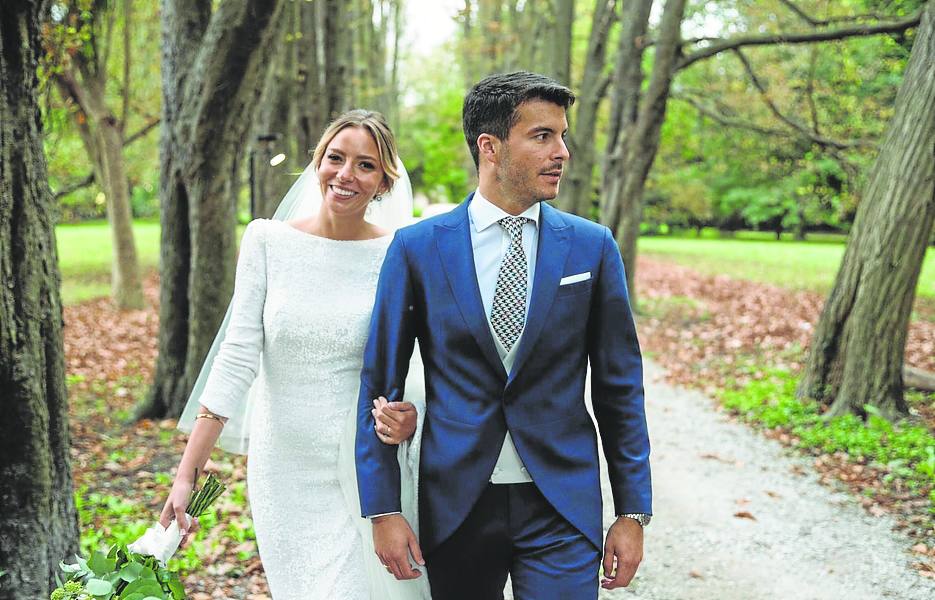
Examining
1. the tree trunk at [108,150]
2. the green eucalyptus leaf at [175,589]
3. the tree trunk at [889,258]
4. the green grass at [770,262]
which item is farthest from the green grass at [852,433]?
the tree trunk at [108,150]

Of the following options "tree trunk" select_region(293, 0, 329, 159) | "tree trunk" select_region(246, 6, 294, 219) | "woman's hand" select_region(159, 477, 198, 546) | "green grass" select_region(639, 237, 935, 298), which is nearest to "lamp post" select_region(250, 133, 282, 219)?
"tree trunk" select_region(246, 6, 294, 219)

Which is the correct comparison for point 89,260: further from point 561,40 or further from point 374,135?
point 374,135

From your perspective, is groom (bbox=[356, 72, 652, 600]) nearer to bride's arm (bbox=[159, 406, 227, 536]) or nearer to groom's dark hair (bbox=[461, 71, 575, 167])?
groom's dark hair (bbox=[461, 71, 575, 167])

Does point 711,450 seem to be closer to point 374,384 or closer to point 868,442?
point 868,442

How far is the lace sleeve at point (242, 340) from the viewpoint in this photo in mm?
3062

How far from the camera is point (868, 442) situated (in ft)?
25.3

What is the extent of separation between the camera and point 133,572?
2.64 m

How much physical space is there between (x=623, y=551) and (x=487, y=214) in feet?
3.64

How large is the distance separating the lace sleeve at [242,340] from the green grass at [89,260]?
14.4m

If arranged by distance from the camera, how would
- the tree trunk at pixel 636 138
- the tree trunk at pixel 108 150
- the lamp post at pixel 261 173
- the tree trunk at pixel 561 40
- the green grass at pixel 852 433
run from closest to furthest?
the green grass at pixel 852 433 < the lamp post at pixel 261 173 < the tree trunk at pixel 636 138 < the tree trunk at pixel 561 40 < the tree trunk at pixel 108 150

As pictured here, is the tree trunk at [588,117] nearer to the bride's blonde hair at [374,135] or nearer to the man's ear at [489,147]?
the bride's blonde hair at [374,135]

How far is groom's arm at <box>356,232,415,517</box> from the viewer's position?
101 inches

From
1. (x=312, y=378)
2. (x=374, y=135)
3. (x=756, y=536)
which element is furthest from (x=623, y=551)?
(x=756, y=536)

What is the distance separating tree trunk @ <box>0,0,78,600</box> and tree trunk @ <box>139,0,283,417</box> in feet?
11.7
